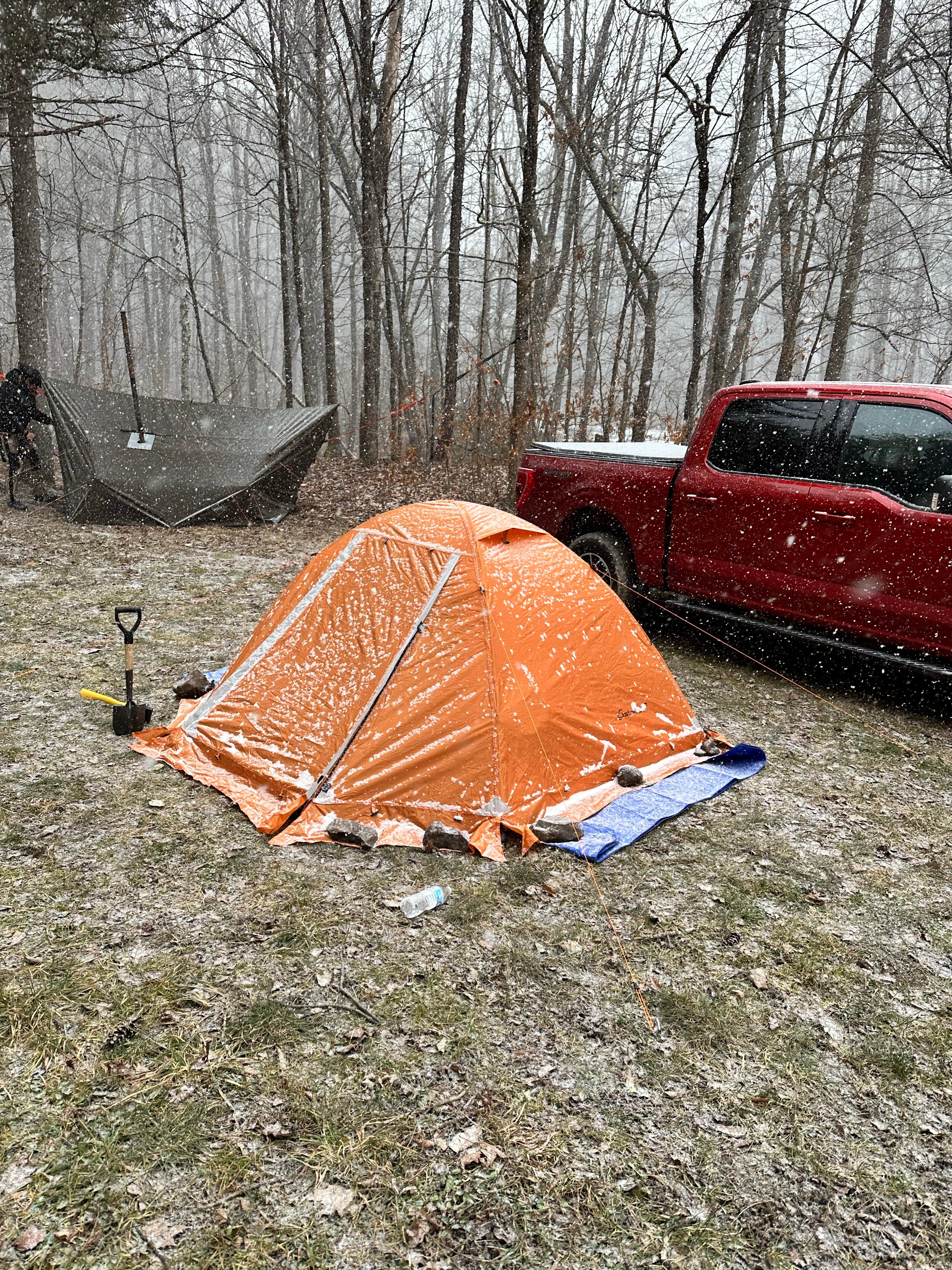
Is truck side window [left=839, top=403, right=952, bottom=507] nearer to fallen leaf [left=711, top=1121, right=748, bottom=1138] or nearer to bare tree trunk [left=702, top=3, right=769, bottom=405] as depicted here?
fallen leaf [left=711, top=1121, right=748, bottom=1138]

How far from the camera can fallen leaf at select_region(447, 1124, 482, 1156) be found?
90.4 inches

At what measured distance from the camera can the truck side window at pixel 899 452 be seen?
16.8 feet

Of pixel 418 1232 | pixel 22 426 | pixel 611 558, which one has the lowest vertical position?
pixel 418 1232

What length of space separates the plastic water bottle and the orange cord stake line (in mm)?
700

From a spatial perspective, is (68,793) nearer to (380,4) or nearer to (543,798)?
(543,798)

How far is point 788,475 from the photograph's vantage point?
230 inches

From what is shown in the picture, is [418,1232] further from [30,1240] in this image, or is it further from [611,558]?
[611,558]

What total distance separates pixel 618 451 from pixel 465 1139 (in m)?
5.90

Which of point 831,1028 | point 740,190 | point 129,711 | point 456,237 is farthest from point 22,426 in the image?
point 831,1028

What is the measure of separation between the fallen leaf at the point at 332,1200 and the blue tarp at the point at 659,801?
5.98 ft

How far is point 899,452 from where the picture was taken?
5.30m

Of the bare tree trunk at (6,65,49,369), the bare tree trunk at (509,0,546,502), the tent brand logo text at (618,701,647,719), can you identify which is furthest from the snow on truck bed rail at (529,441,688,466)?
the bare tree trunk at (6,65,49,369)

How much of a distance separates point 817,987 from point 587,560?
4.62 meters

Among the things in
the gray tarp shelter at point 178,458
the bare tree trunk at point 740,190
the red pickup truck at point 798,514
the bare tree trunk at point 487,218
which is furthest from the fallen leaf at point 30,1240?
the bare tree trunk at point 740,190
